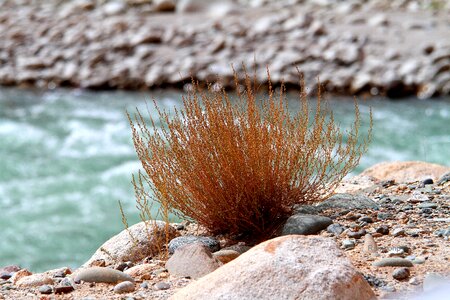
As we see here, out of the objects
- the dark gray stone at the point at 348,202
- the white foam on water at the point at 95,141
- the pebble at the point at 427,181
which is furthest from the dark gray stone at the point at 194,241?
the white foam on water at the point at 95,141

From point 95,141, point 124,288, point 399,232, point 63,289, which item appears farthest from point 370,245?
point 95,141

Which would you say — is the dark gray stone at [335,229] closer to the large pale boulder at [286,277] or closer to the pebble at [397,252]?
the pebble at [397,252]

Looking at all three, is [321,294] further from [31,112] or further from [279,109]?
[31,112]

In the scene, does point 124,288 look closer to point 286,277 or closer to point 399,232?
point 286,277

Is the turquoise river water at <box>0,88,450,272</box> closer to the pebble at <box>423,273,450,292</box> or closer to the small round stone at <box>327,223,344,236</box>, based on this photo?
the small round stone at <box>327,223,344,236</box>

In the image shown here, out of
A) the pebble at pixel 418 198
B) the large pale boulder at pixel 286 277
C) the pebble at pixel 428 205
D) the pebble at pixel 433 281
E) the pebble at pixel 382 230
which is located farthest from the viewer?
the pebble at pixel 418 198

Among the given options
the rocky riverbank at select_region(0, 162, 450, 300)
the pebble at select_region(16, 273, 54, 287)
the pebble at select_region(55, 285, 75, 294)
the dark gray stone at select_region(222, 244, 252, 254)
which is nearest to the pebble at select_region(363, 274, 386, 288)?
the rocky riverbank at select_region(0, 162, 450, 300)

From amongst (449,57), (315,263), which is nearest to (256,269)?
(315,263)

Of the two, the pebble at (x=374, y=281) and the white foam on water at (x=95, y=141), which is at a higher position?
the pebble at (x=374, y=281)
